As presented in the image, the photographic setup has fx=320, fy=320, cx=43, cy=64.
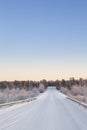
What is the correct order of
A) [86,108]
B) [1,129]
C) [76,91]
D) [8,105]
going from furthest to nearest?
[76,91]
[8,105]
[86,108]
[1,129]

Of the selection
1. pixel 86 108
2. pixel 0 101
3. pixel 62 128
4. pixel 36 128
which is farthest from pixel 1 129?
pixel 0 101

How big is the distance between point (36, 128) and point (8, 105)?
19.8 metres

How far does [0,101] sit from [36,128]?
2405 cm

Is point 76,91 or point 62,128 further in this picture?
point 76,91

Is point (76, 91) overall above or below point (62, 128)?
above

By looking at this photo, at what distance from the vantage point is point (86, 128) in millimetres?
13203

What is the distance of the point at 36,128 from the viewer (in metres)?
13.5

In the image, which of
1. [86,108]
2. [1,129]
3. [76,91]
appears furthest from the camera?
[76,91]

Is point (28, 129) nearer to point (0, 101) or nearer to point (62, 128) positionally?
point (62, 128)

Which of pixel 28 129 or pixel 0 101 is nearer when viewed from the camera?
pixel 28 129

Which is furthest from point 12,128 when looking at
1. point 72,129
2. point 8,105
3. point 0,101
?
point 0,101

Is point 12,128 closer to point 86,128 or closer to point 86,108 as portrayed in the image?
point 86,128

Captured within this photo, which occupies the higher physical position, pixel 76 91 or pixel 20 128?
pixel 76 91

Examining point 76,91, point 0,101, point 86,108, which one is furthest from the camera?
point 76,91
